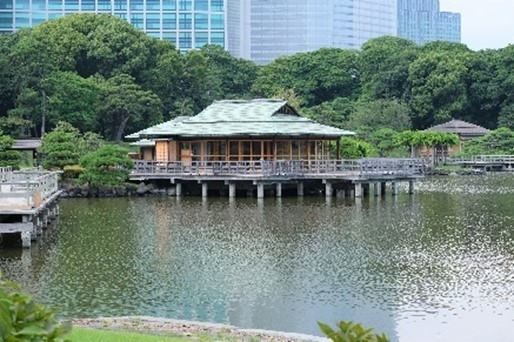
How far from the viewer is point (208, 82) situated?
74062 mm

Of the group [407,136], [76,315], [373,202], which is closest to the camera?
[76,315]

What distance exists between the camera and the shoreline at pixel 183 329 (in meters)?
12.2

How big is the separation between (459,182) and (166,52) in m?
27.9

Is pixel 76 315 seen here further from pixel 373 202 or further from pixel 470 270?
pixel 373 202

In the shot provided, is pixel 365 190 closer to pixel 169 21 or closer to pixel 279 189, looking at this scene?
pixel 279 189

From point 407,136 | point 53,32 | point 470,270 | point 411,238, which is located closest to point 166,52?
point 53,32

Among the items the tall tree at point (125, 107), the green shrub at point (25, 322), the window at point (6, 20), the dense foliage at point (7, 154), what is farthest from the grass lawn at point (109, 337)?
the window at point (6, 20)

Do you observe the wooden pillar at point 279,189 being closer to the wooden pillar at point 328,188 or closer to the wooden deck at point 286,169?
the wooden deck at point 286,169

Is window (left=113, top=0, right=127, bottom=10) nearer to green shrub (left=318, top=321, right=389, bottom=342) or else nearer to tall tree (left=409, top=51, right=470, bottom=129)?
tall tree (left=409, top=51, right=470, bottom=129)

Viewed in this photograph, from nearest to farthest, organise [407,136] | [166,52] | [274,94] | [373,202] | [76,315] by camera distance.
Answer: [76,315] → [373,202] → [407,136] → [166,52] → [274,94]

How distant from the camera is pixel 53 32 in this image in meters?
67.5

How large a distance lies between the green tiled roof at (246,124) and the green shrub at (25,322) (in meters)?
37.6

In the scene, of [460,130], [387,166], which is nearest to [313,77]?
[460,130]

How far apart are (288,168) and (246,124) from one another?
418 cm
